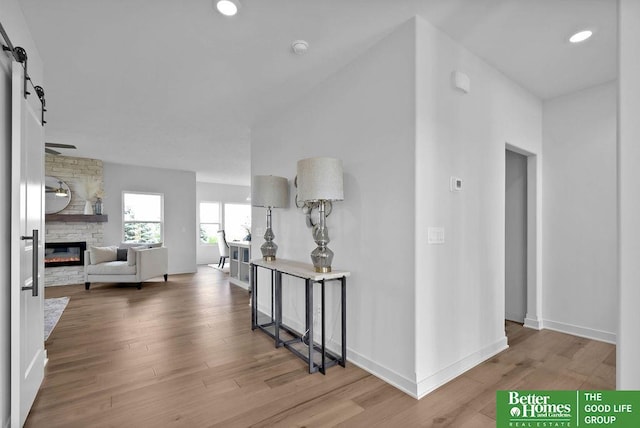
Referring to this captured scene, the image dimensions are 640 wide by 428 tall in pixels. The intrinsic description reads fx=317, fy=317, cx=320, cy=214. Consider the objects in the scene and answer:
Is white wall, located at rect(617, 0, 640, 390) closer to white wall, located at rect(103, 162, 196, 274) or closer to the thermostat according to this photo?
the thermostat

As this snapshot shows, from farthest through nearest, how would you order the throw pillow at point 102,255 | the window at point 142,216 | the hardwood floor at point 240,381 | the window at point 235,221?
the window at point 235,221 → the window at point 142,216 → the throw pillow at point 102,255 → the hardwood floor at point 240,381

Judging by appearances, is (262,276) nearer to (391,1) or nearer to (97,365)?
(97,365)

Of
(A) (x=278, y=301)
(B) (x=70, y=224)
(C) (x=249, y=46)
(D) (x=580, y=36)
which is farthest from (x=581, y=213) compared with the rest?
(B) (x=70, y=224)

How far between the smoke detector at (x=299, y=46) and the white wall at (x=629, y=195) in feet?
6.04

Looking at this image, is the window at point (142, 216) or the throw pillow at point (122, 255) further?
the window at point (142, 216)

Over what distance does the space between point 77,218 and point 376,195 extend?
6.52 metres

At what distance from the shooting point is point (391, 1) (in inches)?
77.7

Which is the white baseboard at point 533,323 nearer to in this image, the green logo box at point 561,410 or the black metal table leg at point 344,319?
the green logo box at point 561,410

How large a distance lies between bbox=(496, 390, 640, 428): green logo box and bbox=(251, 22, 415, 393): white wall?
56cm

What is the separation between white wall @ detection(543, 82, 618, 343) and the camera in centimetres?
305

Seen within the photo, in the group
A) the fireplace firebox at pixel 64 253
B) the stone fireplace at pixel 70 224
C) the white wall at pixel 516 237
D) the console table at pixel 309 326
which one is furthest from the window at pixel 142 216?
the white wall at pixel 516 237

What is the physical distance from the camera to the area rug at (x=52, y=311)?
3525 millimetres

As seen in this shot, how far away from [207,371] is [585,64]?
13.4 feet

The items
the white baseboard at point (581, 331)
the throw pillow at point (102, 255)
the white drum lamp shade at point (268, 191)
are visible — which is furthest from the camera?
the throw pillow at point (102, 255)
